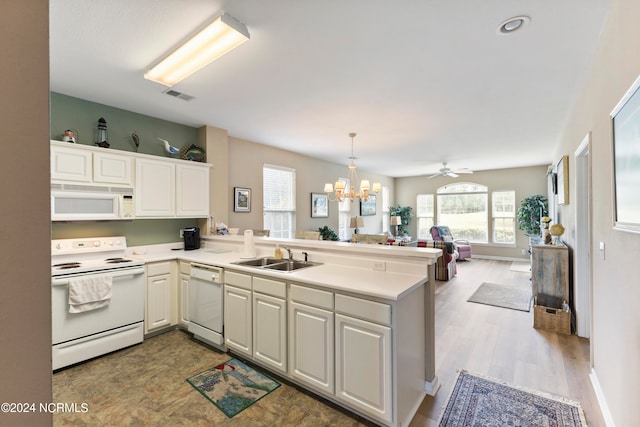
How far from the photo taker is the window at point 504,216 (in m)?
8.23

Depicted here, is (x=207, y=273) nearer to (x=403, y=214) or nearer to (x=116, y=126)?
(x=116, y=126)

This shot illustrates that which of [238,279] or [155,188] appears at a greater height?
[155,188]

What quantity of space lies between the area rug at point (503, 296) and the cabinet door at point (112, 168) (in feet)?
16.8

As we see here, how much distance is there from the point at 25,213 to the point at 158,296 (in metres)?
3.13

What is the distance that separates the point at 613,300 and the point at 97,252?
4695 mm

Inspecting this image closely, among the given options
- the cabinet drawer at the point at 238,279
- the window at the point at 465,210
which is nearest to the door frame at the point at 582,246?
the cabinet drawer at the point at 238,279

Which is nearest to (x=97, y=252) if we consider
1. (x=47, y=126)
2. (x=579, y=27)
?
(x=47, y=126)

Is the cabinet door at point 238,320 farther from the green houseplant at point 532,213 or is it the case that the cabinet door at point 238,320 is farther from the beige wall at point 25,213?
the green houseplant at point 532,213

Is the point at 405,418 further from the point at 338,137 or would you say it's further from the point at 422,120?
the point at 338,137

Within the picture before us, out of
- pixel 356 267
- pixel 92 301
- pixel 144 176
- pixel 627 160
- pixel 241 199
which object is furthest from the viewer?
pixel 241 199

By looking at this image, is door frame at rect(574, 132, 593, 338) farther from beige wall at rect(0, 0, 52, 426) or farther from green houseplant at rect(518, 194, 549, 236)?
green houseplant at rect(518, 194, 549, 236)

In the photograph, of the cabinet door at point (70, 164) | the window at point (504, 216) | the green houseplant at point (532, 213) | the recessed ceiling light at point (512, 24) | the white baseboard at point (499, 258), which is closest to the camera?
the recessed ceiling light at point (512, 24)

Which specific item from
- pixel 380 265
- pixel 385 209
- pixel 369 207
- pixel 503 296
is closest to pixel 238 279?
pixel 380 265

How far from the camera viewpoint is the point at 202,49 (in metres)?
2.23
